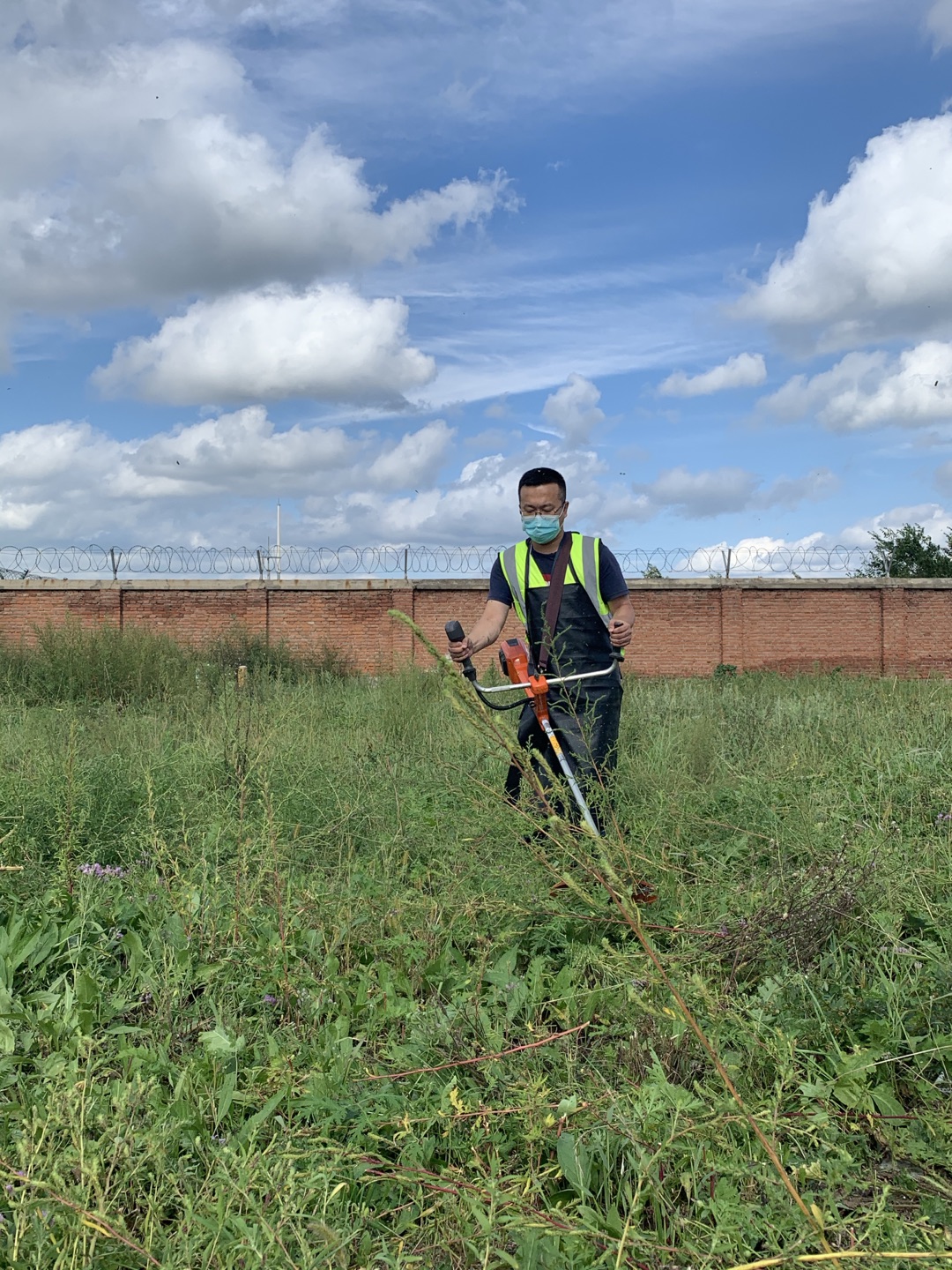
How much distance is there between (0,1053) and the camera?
2.72 m

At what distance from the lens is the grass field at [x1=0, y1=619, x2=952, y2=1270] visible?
1891 mm

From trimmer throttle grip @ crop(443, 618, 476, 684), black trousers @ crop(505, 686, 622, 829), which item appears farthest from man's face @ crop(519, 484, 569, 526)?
trimmer throttle grip @ crop(443, 618, 476, 684)

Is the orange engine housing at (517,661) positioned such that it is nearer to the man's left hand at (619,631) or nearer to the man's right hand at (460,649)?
the man's right hand at (460,649)

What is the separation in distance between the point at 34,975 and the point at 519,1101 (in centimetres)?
180

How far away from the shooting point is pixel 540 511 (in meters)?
4.43

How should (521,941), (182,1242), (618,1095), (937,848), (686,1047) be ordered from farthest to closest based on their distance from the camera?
(937,848) → (521,941) → (686,1047) → (618,1095) → (182,1242)

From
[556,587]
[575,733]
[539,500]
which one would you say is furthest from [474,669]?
[539,500]

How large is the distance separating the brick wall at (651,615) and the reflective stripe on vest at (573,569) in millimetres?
15288

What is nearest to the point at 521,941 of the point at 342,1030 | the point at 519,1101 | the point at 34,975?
the point at 342,1030

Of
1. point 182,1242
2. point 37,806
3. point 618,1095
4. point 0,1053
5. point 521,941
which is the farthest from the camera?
point 37,806

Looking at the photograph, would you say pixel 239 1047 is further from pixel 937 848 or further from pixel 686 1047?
pixel 937 848

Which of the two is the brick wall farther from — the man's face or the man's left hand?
the man's left hand

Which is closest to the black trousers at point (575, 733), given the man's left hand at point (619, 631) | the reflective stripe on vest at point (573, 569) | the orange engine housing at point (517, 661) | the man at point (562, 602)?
the man at point (562, 602)

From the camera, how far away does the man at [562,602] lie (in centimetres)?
438
